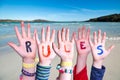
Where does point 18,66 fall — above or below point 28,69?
below

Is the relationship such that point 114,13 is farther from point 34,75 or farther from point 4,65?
point 34,75

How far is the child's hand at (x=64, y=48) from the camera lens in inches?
29.5

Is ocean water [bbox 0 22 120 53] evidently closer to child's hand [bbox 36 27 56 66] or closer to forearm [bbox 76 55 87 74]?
forearm [bbox 76 55 87 74]

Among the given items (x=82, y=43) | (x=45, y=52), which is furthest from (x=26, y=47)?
(x=82, y=43)

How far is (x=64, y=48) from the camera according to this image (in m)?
0.75

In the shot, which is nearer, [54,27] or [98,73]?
[98,73]

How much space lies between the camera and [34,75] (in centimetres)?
77

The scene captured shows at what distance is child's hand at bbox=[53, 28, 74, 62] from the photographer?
75 centimetres

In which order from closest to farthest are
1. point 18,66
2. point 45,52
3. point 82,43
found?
point 45,52, point 82,43, point 18,66

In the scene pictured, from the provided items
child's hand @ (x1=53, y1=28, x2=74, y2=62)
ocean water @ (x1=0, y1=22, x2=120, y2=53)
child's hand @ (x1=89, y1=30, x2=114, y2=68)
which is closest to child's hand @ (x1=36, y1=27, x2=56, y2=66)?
child's hand @ (x1=53, y1=28, x2=74, y2=62)

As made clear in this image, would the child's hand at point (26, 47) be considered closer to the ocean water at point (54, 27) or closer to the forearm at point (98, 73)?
the forearm at point (98, 73)

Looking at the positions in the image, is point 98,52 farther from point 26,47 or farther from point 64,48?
point 26,47

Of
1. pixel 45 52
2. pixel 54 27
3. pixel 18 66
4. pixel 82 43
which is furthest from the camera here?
pixel 18 66

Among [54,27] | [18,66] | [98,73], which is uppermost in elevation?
[54,27]
